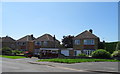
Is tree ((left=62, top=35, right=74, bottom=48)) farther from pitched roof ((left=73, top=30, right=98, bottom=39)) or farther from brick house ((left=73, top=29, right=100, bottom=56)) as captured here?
brick house ((left=73, top=29, right=100, bottom=56))

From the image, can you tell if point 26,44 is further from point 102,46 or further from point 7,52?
point 102,46

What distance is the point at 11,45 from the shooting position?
73.6m

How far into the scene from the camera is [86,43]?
157ft

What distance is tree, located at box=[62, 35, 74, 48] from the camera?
2748 inches

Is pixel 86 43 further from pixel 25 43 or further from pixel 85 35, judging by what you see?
pixel 25 43

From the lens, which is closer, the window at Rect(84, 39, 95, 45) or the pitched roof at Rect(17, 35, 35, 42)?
the window at Rect(84, 39, 95, 45)

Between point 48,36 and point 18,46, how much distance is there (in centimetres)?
1390

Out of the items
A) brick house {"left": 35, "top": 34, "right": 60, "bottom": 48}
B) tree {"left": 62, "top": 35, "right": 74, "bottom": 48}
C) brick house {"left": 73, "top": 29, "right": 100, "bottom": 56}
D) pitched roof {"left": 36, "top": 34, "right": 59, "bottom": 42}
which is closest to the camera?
brick house {"left": 73, "top": 29, "right": 100, "bottom": 56}

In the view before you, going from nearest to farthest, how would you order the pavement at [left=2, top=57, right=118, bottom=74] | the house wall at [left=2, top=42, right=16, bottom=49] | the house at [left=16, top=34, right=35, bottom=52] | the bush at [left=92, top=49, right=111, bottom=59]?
the pavement at [left=2, top=57, right=118, bottom=74], the bush at [left=92, top=49, right=111, bottom=59], the house at [left=16, top=34, right=35, bottom=52], the house wall at [left=2, top=42, right=16, bottom=49]

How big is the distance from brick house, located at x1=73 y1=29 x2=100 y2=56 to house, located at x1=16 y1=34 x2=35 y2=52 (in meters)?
20.1

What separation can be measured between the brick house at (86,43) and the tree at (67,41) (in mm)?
19820

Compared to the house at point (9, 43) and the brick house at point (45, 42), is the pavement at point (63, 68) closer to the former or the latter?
the brick house at point (45, 42)

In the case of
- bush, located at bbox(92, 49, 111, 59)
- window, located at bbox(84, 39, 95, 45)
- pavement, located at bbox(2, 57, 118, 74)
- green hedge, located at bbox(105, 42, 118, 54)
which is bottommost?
pavement, located at bbox(2, 57, 118, 74)

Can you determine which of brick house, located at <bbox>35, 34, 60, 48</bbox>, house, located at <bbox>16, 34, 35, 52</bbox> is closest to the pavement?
brick house, located at <bbox>35, 34, 60, 48</bbox>
